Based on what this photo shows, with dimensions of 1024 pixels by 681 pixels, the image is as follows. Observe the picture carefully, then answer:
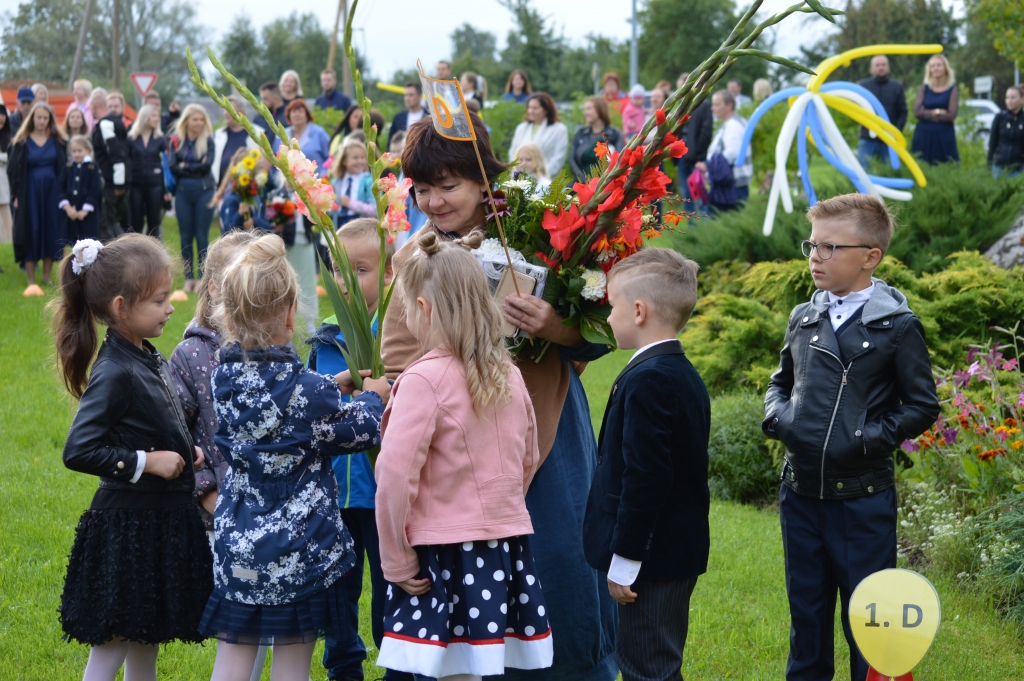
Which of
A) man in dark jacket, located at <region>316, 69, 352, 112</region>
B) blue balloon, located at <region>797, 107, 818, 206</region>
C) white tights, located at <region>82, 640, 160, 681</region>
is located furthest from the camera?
man in dark jacket, located at <region>316, 69, 352, 112</region>

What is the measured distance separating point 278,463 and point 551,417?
2.68 ft

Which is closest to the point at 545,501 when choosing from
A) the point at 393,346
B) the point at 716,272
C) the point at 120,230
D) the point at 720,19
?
the point at 393,346

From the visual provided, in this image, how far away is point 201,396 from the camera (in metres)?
3.43

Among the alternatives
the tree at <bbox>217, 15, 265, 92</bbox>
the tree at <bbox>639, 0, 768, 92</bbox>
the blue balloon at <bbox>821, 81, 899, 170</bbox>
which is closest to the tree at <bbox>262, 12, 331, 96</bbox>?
the tree at <bbox>217, 15, 265, 92</bbox>

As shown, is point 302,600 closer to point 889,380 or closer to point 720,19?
point 889,380

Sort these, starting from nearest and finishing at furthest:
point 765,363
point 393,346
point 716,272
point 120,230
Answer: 1. point 393,346
2. point 765,363
3. point 716,272
4. point 120,230

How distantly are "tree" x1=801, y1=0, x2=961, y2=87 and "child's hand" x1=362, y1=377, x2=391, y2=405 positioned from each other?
45.6 metres

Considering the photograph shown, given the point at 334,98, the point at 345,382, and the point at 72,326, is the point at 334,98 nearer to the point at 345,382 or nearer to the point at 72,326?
the point at 72,326

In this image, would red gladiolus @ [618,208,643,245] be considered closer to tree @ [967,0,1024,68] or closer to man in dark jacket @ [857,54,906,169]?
man in dark jacket @ [857,54,906,169]

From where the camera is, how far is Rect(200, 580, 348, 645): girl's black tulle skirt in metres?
2.84

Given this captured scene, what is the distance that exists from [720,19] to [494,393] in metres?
56.4

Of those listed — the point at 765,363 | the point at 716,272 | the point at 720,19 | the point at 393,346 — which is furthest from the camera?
the point at 720,19

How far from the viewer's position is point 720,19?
54656mm

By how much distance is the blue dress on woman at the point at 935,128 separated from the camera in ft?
40.1
